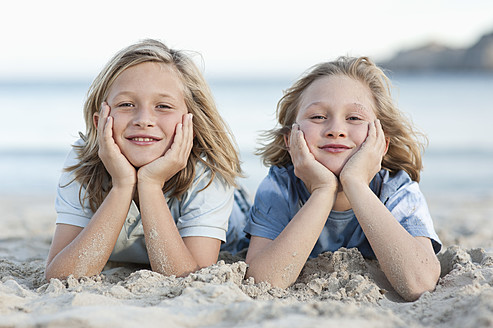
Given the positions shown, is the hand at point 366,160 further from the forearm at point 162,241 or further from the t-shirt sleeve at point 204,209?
the forearm at point 162,241

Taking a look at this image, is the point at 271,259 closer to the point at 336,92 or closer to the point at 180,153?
the point at 180,153

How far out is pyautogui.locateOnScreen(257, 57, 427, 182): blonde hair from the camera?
11.0 feet

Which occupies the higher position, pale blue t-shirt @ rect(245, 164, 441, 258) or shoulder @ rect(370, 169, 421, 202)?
shoulder @ rect(370, 169, 421, 202)

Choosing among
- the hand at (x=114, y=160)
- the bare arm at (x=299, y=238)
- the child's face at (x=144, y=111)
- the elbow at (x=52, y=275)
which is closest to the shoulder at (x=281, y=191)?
the bare arm at (x=299, y=238)

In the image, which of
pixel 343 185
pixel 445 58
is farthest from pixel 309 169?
pixel 445 58

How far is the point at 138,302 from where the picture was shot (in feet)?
7.45

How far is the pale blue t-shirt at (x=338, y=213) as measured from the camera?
302 cm

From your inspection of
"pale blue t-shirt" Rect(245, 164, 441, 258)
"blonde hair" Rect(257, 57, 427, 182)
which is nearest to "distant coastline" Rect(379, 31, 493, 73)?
"blonde hair" Rect(257, 57, 427, 182)

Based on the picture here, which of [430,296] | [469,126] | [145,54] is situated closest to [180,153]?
[145,54]

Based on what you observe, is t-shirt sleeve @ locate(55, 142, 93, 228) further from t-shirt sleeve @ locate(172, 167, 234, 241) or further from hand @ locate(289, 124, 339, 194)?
hand @ locate(289, 124, 339, 194)

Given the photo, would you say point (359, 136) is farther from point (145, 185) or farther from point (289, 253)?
point (145, 185)

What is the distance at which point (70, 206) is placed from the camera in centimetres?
311

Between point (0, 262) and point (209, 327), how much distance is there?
2298mm

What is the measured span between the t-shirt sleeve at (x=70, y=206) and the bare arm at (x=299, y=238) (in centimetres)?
109
